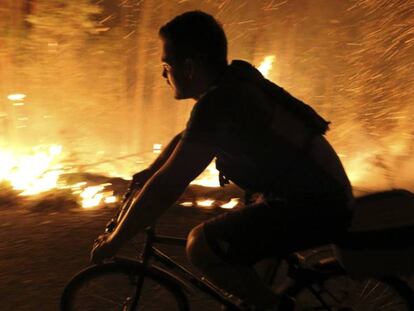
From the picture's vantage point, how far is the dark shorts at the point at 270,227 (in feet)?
7.48

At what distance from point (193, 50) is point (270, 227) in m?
0.94

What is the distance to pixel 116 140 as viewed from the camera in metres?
8.38

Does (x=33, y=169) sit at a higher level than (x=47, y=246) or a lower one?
higher

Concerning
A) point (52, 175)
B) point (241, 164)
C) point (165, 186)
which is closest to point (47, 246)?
point (52, 175)

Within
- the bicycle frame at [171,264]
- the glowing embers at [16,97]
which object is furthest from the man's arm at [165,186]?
the glowing embers at [16,97]

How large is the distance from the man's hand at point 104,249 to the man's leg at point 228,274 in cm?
38

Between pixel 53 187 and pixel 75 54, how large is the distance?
2187 millimetres

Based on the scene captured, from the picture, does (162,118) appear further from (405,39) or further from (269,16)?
(405,39)

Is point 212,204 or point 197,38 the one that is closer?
point 197,38

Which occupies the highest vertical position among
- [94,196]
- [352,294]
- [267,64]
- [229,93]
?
[267,64]

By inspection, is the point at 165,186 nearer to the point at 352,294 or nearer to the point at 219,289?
the point at 219,289

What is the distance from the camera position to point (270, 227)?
231 cm

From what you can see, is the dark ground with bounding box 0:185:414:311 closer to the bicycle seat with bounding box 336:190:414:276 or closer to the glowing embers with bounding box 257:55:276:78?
the bicycle seat with bounding box 336:190:414:276

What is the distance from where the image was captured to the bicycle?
8.54ft
